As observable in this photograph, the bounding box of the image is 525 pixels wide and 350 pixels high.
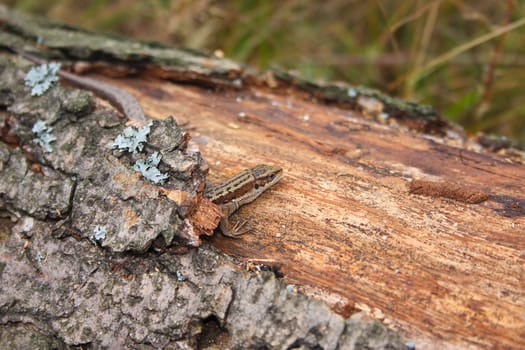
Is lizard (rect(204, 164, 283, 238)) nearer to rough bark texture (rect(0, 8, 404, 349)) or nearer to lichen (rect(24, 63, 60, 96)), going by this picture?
rough bark texture (rect(0, 8, 404, 349))

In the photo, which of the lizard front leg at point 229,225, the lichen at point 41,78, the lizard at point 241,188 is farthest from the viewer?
the lichen at point 41,78

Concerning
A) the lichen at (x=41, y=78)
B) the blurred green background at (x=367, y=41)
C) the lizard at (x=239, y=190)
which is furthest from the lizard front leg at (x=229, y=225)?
the blurred green background at (x=367, y=41)

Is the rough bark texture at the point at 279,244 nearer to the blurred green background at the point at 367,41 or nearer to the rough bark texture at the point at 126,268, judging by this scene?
the rough bark texture at the point at 126,268

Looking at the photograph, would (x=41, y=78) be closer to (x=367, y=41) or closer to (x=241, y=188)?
(x=241, y=188)

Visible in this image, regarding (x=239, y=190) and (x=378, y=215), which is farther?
(x=239, y=190)

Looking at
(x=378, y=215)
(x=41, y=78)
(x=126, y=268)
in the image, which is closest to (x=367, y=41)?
(x=378, y=215)

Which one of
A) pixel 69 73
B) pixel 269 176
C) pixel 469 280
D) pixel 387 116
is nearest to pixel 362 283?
pixel 469 280

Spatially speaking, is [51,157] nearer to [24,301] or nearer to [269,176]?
[24,301]

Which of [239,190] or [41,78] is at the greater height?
[41,78]
